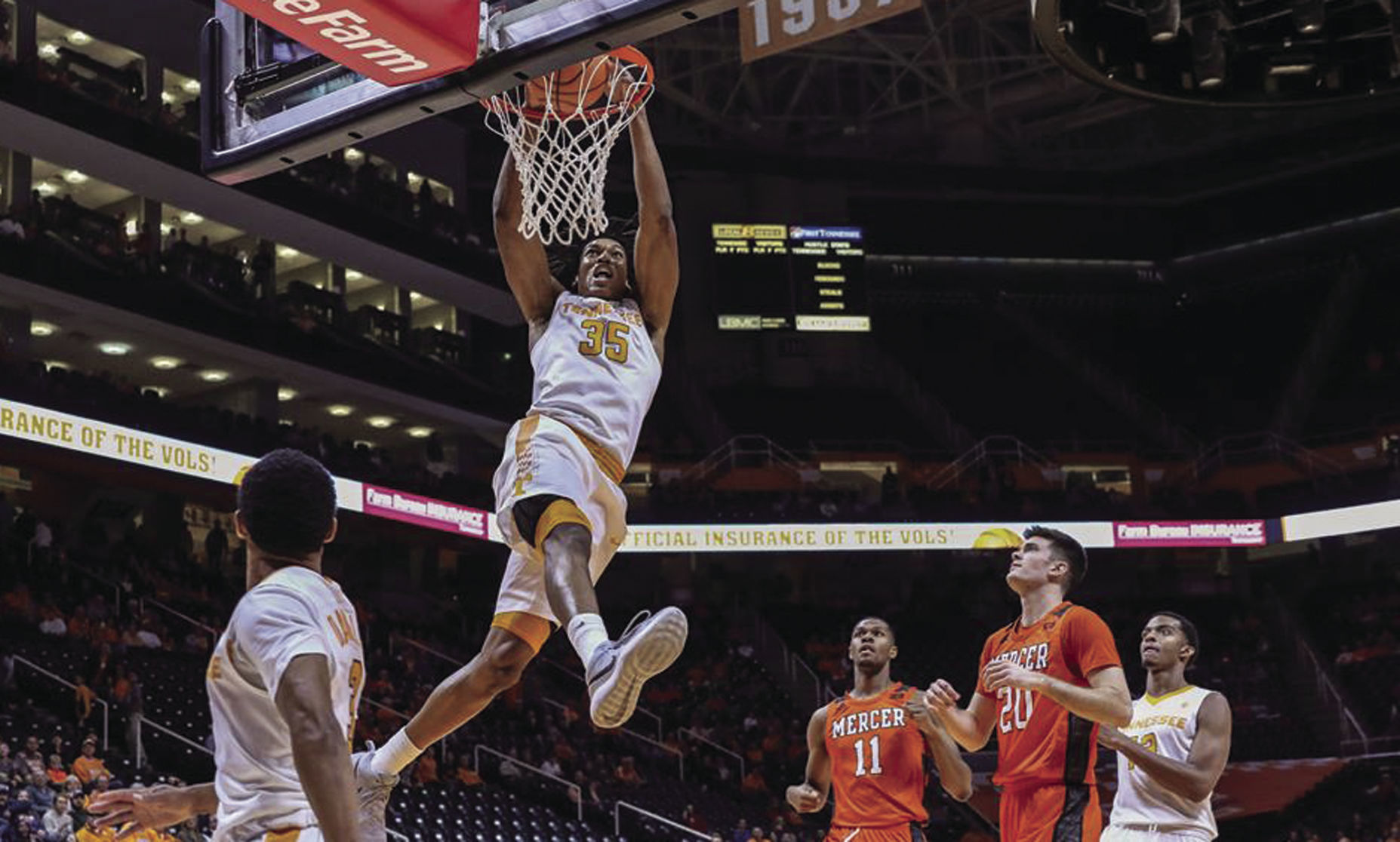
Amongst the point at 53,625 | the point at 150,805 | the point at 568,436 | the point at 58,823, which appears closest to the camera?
the point at 150,805

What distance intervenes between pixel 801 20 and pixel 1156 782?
9.86 m

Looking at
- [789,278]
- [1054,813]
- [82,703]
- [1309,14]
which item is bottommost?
[1054,813]

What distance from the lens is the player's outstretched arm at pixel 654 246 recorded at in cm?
650

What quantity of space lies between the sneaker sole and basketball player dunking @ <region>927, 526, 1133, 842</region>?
2001 mm

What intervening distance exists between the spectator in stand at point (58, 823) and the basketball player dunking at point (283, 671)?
9.56m

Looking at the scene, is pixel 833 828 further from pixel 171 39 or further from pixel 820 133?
pixel 820 133

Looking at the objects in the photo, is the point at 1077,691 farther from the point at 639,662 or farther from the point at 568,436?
the point at 639,662

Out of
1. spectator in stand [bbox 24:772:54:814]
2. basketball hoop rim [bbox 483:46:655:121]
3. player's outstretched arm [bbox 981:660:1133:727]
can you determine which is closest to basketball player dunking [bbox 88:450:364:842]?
basketball hoop rim [bbox 483:46:655:121]

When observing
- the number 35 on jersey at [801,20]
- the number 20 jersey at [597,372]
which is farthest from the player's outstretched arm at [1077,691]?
the number 35 on jersey at [801,20]

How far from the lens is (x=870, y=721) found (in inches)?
340

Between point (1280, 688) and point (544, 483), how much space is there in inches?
982

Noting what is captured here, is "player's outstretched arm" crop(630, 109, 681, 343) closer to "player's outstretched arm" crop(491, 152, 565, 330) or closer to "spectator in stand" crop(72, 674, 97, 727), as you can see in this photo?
"player's outstretched arm" crop(491, 152, 565, 330)

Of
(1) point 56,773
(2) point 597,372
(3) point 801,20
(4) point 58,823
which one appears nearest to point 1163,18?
(2) point 597,372

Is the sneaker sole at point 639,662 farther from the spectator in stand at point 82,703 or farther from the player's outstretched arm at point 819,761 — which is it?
the spectator in stand at point 82,703
